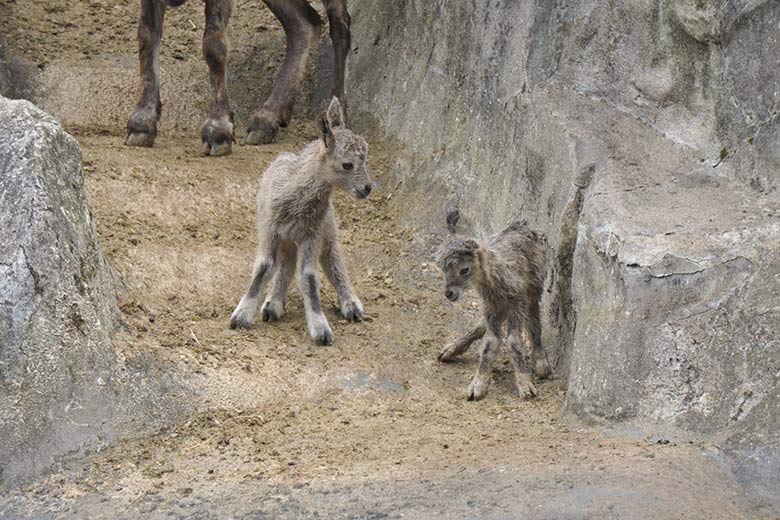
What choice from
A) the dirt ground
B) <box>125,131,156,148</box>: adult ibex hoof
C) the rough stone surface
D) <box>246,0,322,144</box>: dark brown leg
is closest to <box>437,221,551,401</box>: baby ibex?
the dirt ground

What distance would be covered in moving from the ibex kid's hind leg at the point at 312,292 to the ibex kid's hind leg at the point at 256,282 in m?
0.15

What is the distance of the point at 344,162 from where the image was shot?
22.2 feet

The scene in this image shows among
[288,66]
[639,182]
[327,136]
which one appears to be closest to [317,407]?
[327,136]

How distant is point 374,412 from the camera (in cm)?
575

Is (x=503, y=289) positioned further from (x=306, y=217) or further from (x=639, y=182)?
Answer: (x=306, y=217)

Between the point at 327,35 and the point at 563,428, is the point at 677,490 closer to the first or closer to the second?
the point at 563,428

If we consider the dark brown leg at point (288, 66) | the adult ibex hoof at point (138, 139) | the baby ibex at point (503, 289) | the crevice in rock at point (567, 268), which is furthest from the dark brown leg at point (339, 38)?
the crevice in rock at point (567, 268)

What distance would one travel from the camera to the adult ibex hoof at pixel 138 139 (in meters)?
8.59

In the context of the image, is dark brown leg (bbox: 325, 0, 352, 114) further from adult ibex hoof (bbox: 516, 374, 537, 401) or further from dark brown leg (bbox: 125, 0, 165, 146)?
adult ibex hoof (bbox: 516, 374, 537, 401)

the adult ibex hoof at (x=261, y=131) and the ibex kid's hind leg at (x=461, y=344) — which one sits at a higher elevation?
the adult ibex hoof at (x=261, y=131)

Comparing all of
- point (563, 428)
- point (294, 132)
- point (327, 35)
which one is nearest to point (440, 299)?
point (563, 428)

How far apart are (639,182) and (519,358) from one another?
98 centimetres

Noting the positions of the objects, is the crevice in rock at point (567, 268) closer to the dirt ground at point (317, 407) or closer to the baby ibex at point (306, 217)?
the dirt ground at point (317, 407)

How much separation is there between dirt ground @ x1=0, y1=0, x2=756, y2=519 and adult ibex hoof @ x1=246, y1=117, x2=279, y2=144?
0.19 meters
